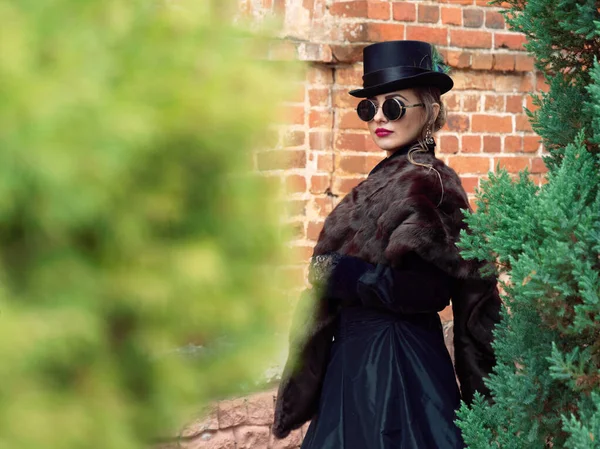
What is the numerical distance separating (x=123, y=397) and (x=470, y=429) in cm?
160

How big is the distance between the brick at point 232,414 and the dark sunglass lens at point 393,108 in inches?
62.5

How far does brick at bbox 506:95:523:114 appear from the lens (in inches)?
170

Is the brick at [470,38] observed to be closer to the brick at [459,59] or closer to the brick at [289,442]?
the brick at [459,59]

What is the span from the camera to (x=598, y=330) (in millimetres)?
1709

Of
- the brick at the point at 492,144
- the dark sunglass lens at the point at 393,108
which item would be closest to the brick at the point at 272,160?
the dark sunglass lens at the point at 393,108

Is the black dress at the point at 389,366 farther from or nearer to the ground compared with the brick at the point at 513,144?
nearer to the ground

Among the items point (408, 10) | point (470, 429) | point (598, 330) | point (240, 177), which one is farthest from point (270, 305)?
point (408, 10)

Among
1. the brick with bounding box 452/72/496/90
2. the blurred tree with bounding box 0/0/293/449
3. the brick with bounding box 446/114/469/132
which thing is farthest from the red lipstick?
the blurred tree with bounding box 0/0/293/449

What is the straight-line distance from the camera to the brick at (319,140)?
3852 millimetres

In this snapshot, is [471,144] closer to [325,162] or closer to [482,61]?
[482,61]

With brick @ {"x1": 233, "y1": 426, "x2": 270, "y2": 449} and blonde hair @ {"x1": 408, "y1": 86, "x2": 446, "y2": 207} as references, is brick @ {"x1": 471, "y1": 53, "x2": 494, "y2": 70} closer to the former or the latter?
blonde hair @ {"x1": 408, "y1": 86, "x2": 446, "y2": 207}

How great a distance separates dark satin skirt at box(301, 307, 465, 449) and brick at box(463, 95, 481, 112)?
1630 millimetres

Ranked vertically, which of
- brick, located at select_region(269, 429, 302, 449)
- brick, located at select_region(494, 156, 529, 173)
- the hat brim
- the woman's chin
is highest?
the hat brim

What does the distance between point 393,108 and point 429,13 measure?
1.37m
